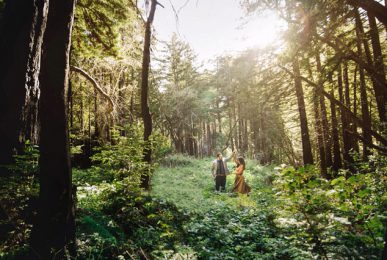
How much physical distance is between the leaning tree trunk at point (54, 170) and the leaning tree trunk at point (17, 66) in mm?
964

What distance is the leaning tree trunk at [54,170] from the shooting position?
12.6 ft

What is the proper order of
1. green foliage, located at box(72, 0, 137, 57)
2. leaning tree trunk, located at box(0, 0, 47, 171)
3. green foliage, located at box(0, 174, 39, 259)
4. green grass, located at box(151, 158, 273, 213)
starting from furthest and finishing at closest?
green grass, located at box(151, 158, 273, 213), green foliage, located at box(72, 0, 137, 57), leaning tree trunk, located at box(0, 0, 47, 171), green foliage, located at box(0, 174, 39, 259)

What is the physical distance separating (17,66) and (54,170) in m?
2.18

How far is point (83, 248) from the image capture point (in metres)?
4.29

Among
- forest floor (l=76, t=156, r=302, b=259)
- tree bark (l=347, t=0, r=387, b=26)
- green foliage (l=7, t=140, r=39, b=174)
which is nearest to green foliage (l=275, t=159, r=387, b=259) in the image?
forest floor (l=76, t=156, r=302, b=259)

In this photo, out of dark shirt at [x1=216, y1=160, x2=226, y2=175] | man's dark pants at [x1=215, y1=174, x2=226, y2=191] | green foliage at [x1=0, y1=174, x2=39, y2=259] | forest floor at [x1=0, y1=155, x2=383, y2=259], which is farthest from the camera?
man's dark pants at [x1=215, y1=174, x2=226, y2=191]

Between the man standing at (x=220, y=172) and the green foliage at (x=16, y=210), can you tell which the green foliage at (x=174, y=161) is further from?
the green foliage at (x=16, y=210)

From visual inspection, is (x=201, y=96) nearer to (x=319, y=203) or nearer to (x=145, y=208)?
(x=145, y=208)

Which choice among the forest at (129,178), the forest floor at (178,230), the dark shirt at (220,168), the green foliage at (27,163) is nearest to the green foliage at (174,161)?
the dark shirt at (220,168)

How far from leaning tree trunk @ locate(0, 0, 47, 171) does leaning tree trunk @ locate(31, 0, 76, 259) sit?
96 centimetres

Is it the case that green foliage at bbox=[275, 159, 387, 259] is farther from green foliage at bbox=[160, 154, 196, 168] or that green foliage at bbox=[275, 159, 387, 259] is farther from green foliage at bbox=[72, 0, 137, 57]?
green foliage at bbox=[160, 154, 196, 168]

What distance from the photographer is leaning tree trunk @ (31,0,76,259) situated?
12.6 ft

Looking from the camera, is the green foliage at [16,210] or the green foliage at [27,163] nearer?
the green foliage at [16,210]

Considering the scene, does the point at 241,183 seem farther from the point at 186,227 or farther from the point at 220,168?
the point at 186,227
